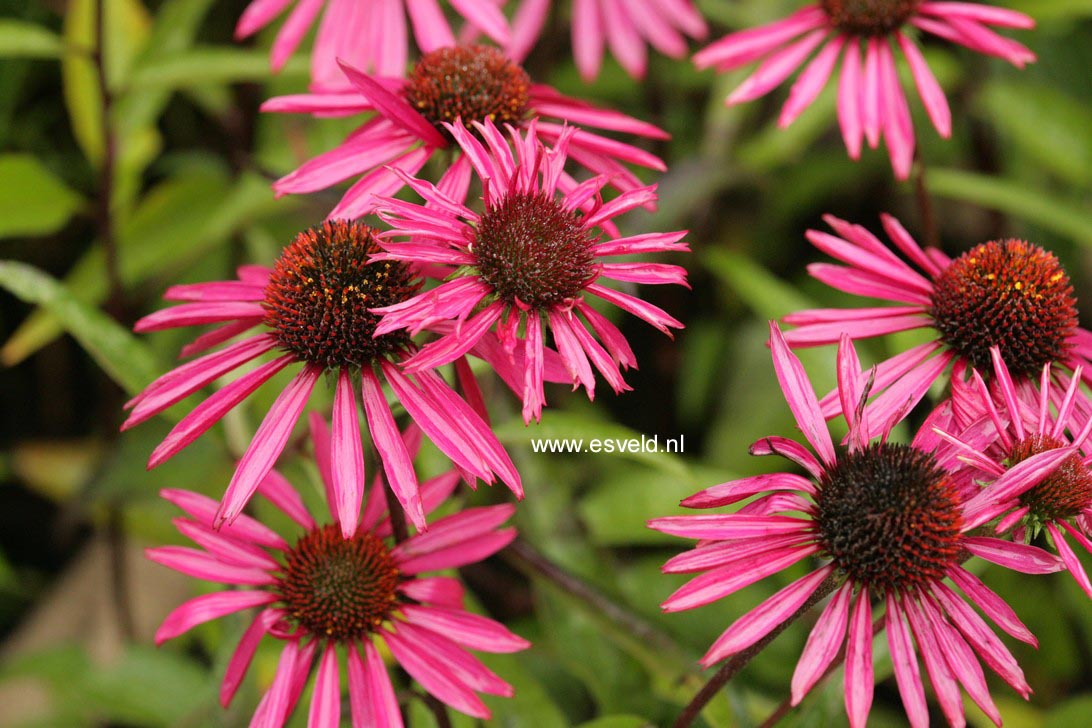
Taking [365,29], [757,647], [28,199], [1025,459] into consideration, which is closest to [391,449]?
[757,647]

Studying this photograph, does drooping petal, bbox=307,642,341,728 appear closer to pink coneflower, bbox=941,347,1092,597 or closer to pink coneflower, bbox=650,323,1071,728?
pink coneflower, bbox=650,323,1071,728

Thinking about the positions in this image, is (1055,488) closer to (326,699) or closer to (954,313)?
(954,313)

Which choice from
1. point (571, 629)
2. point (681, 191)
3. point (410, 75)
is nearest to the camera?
point (410, 75)

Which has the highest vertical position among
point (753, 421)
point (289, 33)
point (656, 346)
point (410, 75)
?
point (289, 33)

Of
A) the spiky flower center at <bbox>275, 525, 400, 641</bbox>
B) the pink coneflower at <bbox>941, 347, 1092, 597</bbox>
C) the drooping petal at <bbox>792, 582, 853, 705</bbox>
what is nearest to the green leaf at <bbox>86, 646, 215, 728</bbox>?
the spiky flower center at <bbox>275, 525, 400, 641</bbox>

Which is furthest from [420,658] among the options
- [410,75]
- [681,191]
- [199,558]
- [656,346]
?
[656,346]

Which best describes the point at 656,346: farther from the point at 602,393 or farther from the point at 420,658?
the point at 420,658

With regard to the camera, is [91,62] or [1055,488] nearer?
[1055,488]
